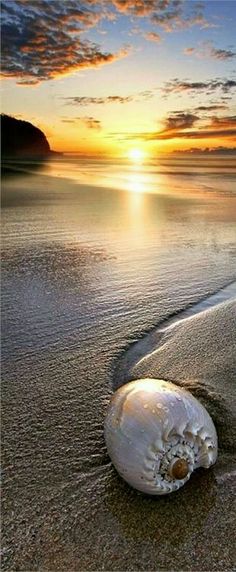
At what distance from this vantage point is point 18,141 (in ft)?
160

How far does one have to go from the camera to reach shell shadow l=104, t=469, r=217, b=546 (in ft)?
6.19

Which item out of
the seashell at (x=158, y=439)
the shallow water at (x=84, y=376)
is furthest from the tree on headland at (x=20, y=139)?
the seashell at (x=158, y=439)

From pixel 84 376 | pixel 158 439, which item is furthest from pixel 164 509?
pixel 84 376

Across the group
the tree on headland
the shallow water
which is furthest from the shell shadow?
the tree on headland

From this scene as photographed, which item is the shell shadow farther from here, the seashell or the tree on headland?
the tree on headland

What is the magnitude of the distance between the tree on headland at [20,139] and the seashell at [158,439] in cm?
4175

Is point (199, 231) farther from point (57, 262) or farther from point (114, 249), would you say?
point (57, 262)

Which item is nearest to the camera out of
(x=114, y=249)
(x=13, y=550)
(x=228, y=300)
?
(x=13, y=550)

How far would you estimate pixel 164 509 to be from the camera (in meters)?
1.98

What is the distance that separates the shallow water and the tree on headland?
37.5m

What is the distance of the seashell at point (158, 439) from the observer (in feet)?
6.46

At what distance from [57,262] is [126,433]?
3.82m

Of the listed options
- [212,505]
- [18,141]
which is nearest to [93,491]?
[212,505]

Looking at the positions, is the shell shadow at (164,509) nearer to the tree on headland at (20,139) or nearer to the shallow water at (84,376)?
the shallow water at (84,376)
